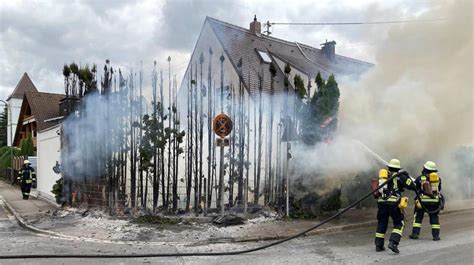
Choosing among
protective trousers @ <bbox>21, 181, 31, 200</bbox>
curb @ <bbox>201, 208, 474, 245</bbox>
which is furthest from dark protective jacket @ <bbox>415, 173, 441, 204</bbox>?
protective trousers @ <bbox>21, 181, 31, 200</bbox>

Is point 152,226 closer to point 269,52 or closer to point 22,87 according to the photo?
point 269,52

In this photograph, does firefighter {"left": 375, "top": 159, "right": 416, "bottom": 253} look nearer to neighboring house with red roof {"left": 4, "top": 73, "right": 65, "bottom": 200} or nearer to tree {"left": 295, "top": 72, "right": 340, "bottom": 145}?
tree {"left": 295, "top": 72, "right": 340, "bottom": 145}

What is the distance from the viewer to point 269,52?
1866 centimetres

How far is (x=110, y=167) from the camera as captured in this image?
10.4m

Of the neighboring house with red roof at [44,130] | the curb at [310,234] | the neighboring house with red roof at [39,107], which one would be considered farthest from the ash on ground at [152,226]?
the neighboring house with red roof at [39,107]

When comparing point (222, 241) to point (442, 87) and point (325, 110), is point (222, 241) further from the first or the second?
point (442, 87)

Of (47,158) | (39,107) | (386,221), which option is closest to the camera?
(386,221)

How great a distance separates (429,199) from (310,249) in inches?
114

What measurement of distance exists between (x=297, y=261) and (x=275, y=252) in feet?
2.25

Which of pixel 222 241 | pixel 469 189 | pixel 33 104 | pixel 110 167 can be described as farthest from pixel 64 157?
pixel 33 104

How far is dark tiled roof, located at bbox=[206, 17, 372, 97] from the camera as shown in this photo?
16438 millimetres

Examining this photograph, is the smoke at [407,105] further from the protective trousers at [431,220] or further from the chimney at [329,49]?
the chimney at [329,49]

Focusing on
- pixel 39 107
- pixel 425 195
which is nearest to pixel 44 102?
pixel 39 107

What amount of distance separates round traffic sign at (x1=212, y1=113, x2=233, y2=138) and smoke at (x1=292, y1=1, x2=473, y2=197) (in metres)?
2.11
